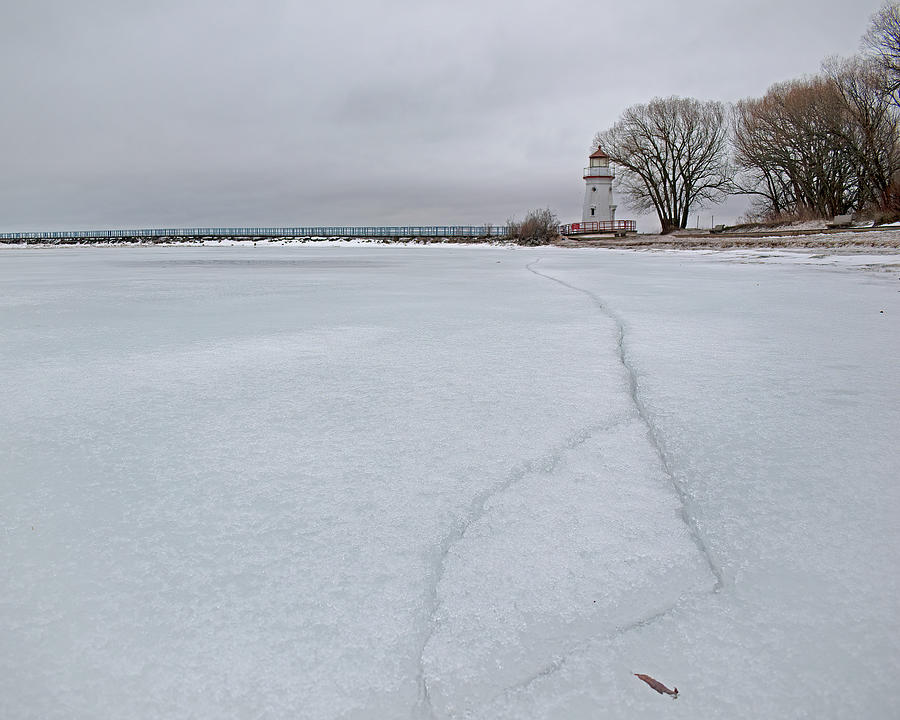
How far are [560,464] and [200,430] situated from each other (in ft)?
3.18

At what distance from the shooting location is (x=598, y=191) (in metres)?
36.2

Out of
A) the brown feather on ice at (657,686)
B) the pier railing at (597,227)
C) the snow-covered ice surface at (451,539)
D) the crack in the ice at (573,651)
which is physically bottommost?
the brown feather on ice at (657,686)

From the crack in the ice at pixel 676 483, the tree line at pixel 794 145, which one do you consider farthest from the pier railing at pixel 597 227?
the crack in the ice at pixel 676 483

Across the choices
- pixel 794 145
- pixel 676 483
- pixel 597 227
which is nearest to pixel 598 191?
pixel 597 227

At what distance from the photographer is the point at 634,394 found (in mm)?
1917

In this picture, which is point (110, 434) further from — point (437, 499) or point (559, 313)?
point (559, 313)

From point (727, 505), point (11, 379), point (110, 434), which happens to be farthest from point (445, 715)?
point (11, 379)

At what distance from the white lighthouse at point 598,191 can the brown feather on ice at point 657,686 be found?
37.3m

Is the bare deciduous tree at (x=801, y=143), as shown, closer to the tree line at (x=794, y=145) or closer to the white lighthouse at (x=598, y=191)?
the tree line at (x=794, y=145)

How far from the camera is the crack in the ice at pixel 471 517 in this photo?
741 millimetres

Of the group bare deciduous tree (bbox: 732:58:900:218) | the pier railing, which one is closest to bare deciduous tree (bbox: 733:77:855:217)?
bare deciduous tree (bbox: 732:58:900:218)

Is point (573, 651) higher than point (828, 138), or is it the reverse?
point (828, 138)

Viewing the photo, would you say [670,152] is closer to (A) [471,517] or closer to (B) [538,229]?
(B) [538,229]

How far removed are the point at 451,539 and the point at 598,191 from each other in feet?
124
